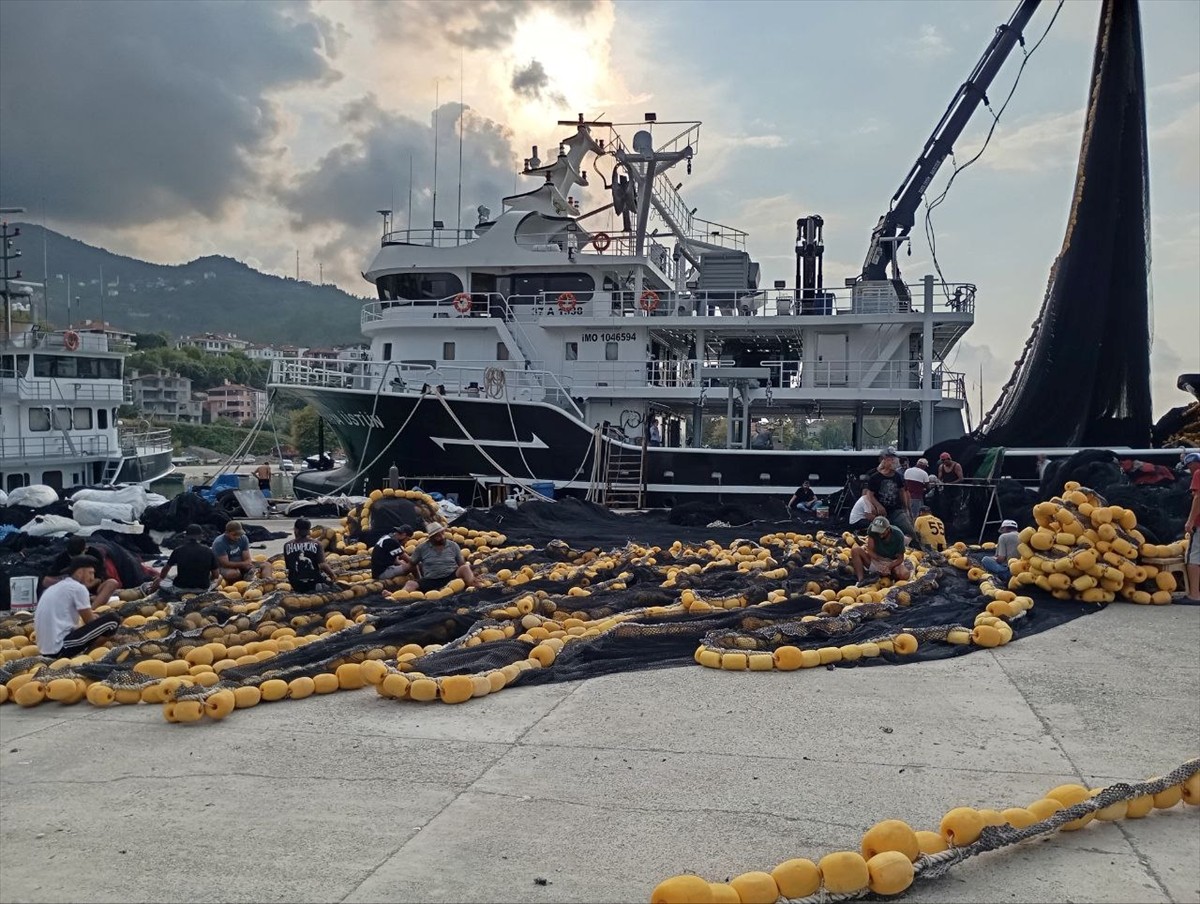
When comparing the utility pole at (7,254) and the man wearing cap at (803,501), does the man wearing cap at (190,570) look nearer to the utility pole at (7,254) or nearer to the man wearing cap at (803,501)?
the man wearing cap at (803,501)

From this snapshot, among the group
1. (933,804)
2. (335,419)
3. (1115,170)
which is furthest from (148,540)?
(1115,170)

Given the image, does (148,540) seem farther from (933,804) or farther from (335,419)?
(933,804)

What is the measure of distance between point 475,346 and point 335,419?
10.2 feet

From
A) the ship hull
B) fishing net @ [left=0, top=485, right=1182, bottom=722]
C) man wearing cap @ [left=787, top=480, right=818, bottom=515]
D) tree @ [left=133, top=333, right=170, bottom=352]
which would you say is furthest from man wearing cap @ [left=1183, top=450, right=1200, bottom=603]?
tree @ [left=133, top=333, right=170, bottom=352]

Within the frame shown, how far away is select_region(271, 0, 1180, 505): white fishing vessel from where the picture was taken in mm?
17656

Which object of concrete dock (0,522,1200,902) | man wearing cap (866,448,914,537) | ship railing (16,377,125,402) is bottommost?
concrete dock (0,522,1200,902)

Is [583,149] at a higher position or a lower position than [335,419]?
higher

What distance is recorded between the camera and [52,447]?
2238 centimetres

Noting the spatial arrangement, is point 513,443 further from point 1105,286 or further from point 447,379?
point 1105,286

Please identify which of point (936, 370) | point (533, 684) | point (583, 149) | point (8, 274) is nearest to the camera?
point (533, 684)

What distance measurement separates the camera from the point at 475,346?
2020cm

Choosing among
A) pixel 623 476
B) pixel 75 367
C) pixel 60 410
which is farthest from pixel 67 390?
pixel 623 476

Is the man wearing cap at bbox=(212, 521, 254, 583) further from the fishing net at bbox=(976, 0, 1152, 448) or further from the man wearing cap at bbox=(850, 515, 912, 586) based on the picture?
the fishing net at bbox=(976, 0, 1152, 448)

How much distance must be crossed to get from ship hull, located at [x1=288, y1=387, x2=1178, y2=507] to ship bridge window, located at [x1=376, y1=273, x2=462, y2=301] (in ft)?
11.0
